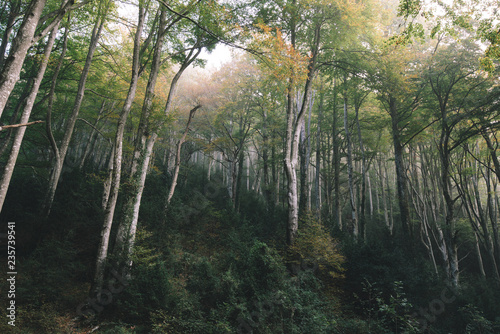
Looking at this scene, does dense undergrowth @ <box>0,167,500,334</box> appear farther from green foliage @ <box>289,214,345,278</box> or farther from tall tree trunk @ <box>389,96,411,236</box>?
tall tree trunk @ <box>389,96,411,236</box>

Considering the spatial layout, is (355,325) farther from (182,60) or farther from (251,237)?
(182,60)

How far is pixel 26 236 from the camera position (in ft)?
25.0

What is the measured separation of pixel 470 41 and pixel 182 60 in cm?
1124

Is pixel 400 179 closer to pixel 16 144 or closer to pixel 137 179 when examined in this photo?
pixel 137 179

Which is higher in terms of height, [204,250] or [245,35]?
[245,35]

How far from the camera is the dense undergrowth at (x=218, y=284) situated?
5.16m

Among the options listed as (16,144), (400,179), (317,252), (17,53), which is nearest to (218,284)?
(317,252)

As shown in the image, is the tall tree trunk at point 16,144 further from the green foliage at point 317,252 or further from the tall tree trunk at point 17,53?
the green foliage at point 317,252

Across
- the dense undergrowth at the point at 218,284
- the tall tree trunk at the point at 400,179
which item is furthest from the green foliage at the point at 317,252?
the tall tree trunk at the point at 400,179

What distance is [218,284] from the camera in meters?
6.25

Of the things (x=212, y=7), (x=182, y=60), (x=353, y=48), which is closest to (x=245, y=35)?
(x=212, y=7)

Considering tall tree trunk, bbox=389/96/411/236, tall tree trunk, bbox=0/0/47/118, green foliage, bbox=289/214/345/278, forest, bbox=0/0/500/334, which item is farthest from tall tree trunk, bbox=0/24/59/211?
tall tree trunk, bbox=389/96/411/236

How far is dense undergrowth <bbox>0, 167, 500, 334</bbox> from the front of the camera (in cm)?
516

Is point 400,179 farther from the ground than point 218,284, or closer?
farther from the ground
